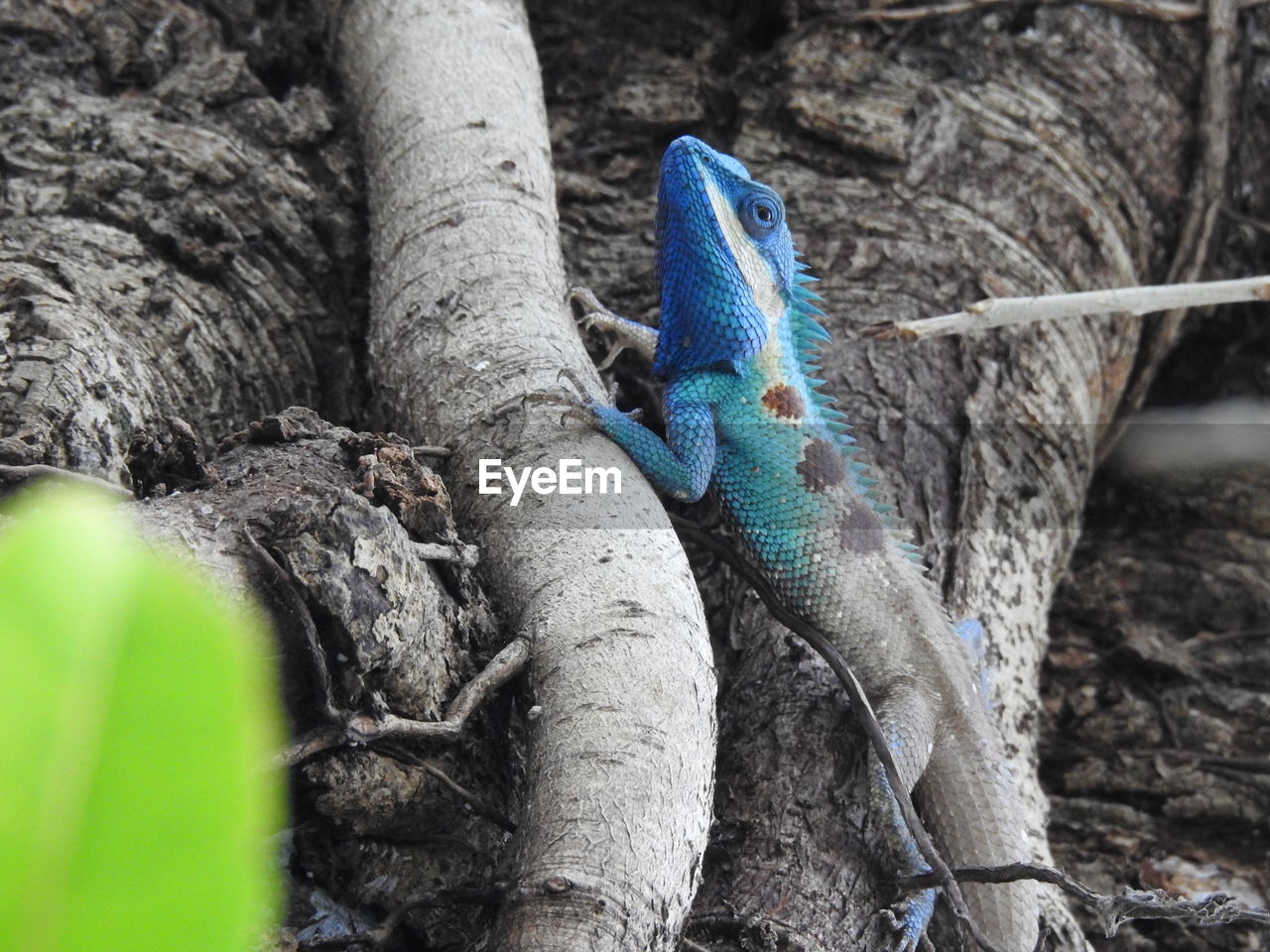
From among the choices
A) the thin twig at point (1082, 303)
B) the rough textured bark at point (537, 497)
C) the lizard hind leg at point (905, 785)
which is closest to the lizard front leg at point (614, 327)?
the rough textured bark at point (537, 497)

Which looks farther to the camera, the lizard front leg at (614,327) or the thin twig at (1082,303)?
the lizard front leg at (614,327)

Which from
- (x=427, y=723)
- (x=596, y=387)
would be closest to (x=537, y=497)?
(x=596, y=387)

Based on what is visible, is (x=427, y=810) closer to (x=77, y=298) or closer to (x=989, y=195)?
(x=77, y=298)

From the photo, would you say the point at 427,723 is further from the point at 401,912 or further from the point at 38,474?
the point at 38,474

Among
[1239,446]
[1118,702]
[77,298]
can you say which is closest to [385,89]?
[77,298]

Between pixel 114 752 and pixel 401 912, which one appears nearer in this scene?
pixel 114 752

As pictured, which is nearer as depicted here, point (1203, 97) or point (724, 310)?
point (724, 310)

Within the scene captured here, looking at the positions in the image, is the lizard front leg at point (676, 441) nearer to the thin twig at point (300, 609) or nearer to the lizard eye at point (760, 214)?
the lizard eye at point (760, 214)
